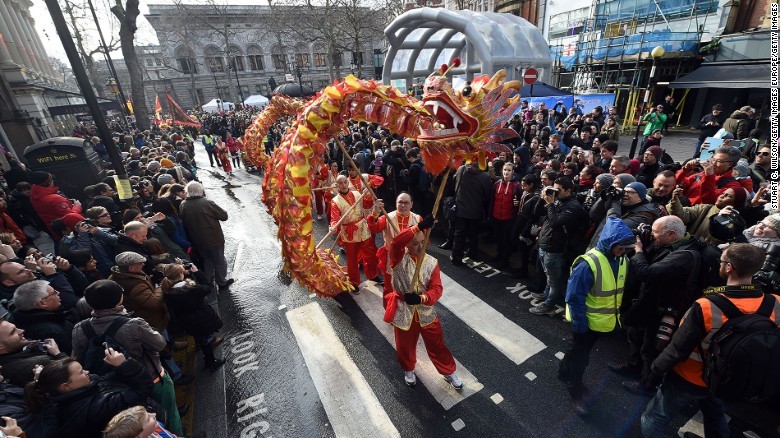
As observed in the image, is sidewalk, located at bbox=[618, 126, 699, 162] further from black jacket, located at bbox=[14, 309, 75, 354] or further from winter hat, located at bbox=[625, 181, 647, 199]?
black jacket, located at bbox=[14, 309, 75, 354]

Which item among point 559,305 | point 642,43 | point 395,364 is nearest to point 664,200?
point 559,305

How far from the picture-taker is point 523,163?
24.5ft

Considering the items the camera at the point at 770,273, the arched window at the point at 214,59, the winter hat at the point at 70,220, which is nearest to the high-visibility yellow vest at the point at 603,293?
the camera at the point at 770,273

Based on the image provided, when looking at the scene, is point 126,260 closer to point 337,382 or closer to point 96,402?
point 96,402

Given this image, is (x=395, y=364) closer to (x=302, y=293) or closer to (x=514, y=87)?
(x=302, y=293)

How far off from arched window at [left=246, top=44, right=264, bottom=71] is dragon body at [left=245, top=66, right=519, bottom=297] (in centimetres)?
5702

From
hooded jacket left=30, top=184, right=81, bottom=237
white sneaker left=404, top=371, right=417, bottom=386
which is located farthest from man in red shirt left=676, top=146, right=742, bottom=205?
hooded jacket left=30, top=184, right=81, bottom=237

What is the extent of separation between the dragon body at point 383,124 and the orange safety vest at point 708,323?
6.35 feet

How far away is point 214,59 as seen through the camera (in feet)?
162

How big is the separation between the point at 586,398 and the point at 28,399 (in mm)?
4642

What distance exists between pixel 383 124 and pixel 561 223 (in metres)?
2.62

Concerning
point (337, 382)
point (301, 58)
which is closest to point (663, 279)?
A: point (337, 382)

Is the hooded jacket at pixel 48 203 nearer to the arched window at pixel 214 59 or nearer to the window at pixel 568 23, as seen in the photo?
the window at pixel 568 23

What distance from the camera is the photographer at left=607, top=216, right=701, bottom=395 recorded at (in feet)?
9.32
